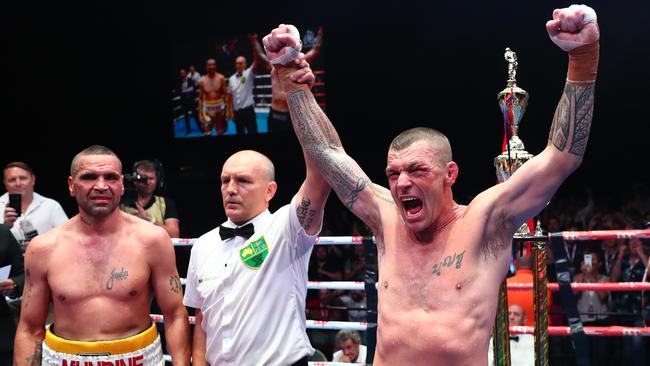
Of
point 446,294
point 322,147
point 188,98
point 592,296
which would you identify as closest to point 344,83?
point 188,98

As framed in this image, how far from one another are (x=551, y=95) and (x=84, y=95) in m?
5.04

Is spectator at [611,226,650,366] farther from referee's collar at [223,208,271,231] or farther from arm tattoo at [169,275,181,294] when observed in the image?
arm tattoo at [169,275,181,294]

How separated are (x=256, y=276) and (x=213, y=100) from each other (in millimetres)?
5298

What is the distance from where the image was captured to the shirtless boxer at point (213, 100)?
7.51m

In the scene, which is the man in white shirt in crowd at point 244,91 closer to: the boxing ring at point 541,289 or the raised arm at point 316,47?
the raised arm at point 316,47

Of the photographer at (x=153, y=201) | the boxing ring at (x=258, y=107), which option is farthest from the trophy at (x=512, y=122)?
the boxing ring at (x=258, y=107)

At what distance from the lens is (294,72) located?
7.39 ft

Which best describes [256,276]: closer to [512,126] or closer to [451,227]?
[451,227]

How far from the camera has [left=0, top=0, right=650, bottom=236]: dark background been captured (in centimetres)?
652

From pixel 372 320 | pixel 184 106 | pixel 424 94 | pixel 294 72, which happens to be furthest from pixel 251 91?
pixel 294 72

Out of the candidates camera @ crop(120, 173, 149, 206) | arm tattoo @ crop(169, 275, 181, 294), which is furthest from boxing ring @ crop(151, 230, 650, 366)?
arm tattoo @ crop(169, 275, 181, 294)

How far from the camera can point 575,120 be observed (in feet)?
6.06

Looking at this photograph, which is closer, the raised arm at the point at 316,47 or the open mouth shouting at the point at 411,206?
the open mouth shouting at the point at 411,206

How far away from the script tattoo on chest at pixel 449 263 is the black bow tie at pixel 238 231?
819 mm
